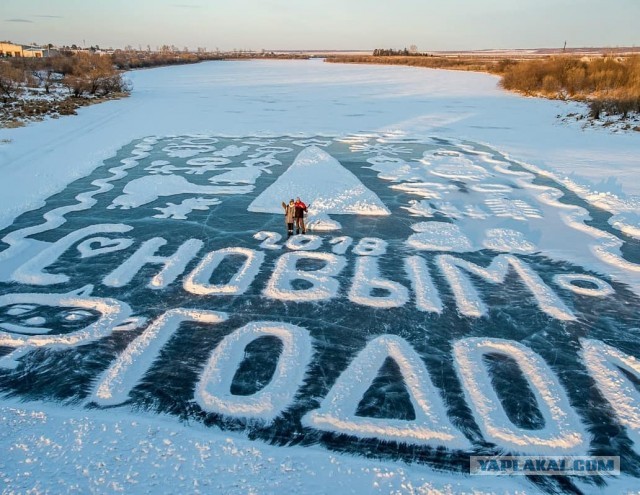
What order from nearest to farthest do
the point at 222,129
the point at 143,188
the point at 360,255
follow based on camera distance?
the point at 360,255
the point at 143,188
the point at 222,129

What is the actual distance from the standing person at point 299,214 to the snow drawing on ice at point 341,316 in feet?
0.93

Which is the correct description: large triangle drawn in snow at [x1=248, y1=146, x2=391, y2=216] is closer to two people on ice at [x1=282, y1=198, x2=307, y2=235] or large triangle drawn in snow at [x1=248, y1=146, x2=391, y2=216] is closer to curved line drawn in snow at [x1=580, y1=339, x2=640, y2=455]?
two people on ice at [x1=282, y1=198, x2=307, y2=235]

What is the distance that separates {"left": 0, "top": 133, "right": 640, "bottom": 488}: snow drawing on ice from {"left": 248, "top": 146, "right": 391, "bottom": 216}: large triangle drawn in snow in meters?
0.06

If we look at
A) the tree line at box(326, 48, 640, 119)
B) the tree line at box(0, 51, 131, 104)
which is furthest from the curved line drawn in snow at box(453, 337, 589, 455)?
the tree line at box(0, 51, 131, 104)

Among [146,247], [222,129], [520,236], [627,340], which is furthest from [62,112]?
[627,340]

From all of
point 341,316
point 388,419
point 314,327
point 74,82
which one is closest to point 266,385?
point 314,327

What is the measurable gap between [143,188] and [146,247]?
3.42 m

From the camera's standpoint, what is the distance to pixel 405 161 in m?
12.8

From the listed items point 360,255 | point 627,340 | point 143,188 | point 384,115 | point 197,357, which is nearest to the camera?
point 197,357

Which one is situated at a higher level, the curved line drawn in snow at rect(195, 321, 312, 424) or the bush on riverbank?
the bush on riverbank

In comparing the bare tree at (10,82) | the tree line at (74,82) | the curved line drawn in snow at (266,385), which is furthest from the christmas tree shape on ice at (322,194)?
the bare tree at (10,82)

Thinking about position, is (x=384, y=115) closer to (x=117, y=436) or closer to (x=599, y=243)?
(x=599, y=243)

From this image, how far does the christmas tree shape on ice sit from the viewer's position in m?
8.72

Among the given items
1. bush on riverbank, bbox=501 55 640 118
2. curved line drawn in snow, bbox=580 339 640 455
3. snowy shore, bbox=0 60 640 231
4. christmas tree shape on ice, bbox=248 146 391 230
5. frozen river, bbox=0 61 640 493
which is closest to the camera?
frozen river, bbox=0 61 640 493
